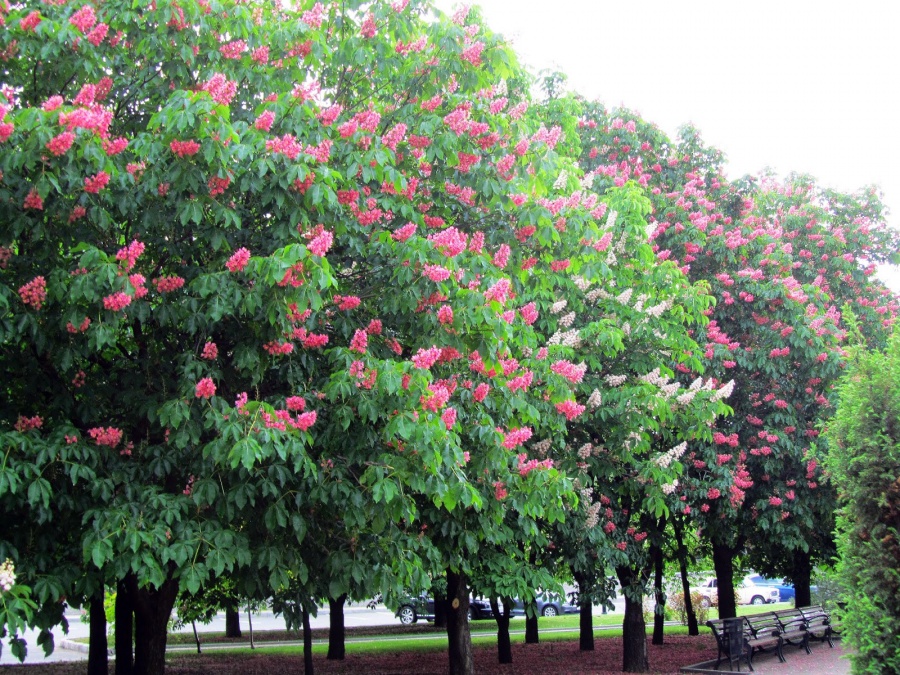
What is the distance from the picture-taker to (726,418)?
15258 millimetres

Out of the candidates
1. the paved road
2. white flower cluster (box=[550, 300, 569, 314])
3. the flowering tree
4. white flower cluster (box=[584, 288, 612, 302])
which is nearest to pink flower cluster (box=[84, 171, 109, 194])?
white flower cluster (box=[550, 300, 569, 314])

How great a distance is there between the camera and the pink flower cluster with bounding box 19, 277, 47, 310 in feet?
20.4

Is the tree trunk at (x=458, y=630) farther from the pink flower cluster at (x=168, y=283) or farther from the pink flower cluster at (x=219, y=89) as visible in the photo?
the pink flower cluster at (x=219, y=89)

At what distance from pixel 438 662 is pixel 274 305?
45.4 ft

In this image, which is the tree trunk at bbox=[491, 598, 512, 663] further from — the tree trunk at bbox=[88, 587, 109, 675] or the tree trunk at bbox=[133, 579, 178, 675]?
the tree trunk at bbox=[133, 579, 178, 675]

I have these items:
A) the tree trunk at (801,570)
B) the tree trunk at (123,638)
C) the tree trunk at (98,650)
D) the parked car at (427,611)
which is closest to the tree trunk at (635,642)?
the tree trunk at (801,570)

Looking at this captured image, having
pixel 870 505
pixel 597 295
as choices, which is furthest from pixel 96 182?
pixel 597 295

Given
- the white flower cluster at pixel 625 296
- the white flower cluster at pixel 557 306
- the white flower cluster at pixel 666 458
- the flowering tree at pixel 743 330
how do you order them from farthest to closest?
the flowering tree at pixel 743 330, the white flower cluster at pixel 625 296, the white flower cluster at pixel 666 458, the white flower cluster at pixel 557 306

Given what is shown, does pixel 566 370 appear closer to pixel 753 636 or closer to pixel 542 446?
pixel 542 446

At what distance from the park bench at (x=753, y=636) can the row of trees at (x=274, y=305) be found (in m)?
5.26

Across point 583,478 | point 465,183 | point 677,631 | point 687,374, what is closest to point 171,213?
point 465,183

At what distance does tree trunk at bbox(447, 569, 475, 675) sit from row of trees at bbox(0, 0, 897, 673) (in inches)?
73.0

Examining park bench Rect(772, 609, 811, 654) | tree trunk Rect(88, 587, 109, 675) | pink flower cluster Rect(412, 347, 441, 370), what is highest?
pink flower cluster Rect(412, 347, 441, 370)

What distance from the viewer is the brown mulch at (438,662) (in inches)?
635
